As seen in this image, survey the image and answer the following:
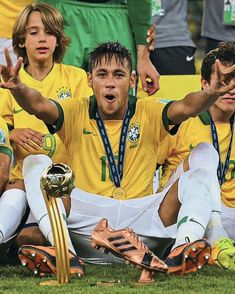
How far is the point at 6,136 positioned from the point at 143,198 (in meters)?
0.88

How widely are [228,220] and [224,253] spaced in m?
0.77

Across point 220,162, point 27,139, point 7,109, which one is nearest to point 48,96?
point 7,109

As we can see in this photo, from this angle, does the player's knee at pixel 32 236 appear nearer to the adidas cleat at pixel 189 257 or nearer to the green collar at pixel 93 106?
the green collar at pixel 93 106

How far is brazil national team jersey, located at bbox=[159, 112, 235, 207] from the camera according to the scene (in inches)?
320

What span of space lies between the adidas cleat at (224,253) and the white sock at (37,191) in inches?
31.9

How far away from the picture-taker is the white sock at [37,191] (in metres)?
7.12

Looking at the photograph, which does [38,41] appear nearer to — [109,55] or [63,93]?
[63,93]

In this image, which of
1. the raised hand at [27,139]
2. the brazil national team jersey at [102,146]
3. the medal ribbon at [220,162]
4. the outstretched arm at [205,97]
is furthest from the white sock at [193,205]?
the raised hand at [27,139]

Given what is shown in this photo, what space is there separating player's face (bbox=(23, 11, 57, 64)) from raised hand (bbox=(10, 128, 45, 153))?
2.36 feet

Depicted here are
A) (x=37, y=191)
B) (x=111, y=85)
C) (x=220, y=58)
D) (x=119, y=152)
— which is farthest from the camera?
(x=220, y=58)

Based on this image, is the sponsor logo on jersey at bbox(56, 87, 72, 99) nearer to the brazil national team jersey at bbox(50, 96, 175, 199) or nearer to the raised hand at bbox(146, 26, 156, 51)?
the brazil national team jersey at bbox(50, 96, 175, 199)

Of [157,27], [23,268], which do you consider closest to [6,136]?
[23,268]

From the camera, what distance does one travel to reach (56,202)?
261 inches

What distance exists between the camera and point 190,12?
62.9ft
